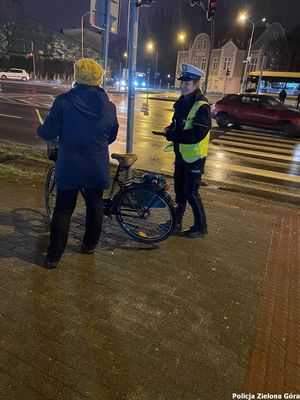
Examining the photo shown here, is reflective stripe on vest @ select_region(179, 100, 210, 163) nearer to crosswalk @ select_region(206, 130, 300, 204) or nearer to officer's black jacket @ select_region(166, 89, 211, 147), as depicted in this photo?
officer's black jacket @ select_region(166, 89, 211, 147)

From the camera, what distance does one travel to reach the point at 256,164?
9.36 m

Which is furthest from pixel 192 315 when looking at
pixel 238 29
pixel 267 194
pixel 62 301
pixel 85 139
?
pixel 238 29

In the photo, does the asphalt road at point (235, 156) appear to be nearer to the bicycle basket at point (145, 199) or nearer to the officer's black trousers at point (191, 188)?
the officer's black trousers at point (191, 188)

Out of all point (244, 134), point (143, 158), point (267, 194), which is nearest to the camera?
point (267, 194)

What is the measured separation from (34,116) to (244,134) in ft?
30.4

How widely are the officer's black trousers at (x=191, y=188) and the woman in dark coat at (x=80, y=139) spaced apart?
118cm

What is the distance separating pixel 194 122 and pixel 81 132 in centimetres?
143

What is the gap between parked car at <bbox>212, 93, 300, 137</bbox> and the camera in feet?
47.1

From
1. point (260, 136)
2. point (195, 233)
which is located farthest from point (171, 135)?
point (260, 136)

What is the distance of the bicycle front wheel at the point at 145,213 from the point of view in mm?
4016

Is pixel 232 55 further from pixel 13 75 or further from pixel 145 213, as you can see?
pixel 145 213

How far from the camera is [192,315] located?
2887mm

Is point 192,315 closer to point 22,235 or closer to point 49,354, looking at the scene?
point 49,354

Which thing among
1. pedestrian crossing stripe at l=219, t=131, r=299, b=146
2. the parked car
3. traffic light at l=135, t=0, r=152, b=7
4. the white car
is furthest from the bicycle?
the white car
